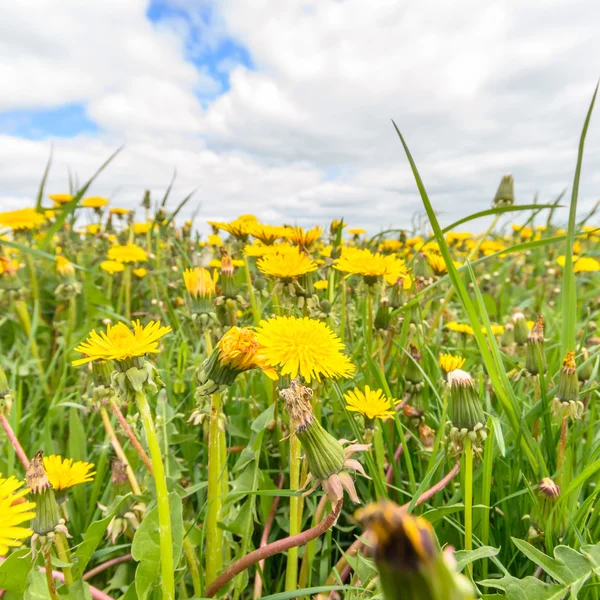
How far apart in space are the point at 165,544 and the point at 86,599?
0.30m

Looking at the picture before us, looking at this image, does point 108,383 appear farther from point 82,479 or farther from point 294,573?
point 294,573

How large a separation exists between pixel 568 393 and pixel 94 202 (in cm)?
434

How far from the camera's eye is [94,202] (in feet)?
14.6

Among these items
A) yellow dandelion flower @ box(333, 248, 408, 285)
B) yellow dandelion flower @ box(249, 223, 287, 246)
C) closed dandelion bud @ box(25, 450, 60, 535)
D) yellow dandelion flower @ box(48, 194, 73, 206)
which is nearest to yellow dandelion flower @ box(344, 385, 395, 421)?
yellow dandelion flower @ box(333, 248, 408, 285)

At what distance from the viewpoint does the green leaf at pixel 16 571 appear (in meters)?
0.89

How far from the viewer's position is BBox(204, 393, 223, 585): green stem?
1039 millimetres

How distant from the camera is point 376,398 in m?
1.27

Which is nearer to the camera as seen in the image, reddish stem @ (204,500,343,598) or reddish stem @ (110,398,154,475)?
reddish stem @ (204,500,343,598)

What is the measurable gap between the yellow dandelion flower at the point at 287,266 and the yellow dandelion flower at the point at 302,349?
16.1 inches

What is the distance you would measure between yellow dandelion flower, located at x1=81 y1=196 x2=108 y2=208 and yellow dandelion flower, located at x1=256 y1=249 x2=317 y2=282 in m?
3.53

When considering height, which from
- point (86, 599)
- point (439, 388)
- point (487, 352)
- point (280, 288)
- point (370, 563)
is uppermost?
point (280, 288)

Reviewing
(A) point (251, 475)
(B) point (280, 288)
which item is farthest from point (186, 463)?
(B) point (280, 288)

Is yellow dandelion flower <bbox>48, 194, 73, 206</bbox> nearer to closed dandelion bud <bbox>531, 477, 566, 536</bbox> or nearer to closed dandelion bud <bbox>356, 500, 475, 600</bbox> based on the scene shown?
closed dandelion bud <bbox>531, 477, 566, 536</bbox>

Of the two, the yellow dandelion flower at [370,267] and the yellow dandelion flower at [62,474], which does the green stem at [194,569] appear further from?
the yellow dandelion flower at [370,267]
